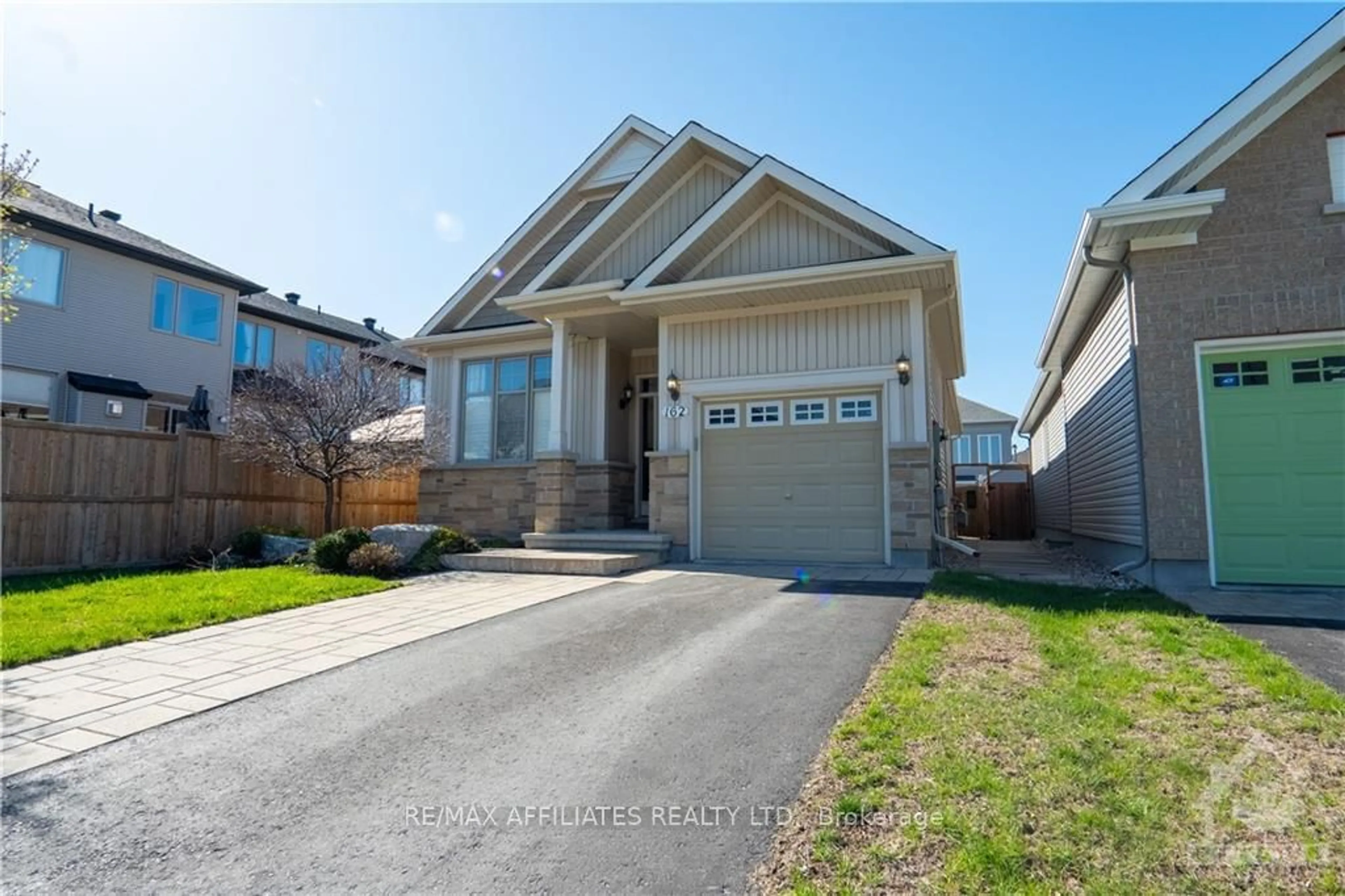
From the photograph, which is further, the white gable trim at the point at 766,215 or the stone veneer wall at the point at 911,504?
the white gable trim at the point at 766,215

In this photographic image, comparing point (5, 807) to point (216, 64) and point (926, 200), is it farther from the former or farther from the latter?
point (926, 200)

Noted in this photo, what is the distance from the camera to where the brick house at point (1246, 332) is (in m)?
6.95

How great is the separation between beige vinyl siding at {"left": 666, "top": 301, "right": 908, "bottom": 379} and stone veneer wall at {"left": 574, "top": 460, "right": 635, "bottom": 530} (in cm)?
226

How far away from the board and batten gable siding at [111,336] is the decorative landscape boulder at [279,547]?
5.42 meters

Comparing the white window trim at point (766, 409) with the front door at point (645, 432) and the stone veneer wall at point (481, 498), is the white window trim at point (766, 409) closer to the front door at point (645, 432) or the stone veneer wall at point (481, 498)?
the front door at point (645, 432)

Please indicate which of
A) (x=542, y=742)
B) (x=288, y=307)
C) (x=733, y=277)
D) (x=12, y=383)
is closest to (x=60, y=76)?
(x=733, y=277)

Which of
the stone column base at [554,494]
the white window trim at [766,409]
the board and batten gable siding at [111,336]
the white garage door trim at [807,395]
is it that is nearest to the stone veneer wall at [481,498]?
the stone column base at [554,494]

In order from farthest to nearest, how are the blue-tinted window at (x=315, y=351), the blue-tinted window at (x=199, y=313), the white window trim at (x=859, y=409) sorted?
the blue-tinted window at (x=315, y=351)
the blue-tinted window at (x=199, y=313)
the white window trim at (x=859, y=409)

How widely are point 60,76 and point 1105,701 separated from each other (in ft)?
34.6

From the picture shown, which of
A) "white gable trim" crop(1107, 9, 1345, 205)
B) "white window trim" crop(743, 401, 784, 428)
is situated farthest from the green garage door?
"white window trim" crop(743, 401, 784, 428)

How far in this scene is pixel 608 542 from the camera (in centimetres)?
986

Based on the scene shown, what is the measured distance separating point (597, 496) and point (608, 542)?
161 centimetres

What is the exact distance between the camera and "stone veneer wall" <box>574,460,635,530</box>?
11.2 metres

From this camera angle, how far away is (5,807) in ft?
8.57
